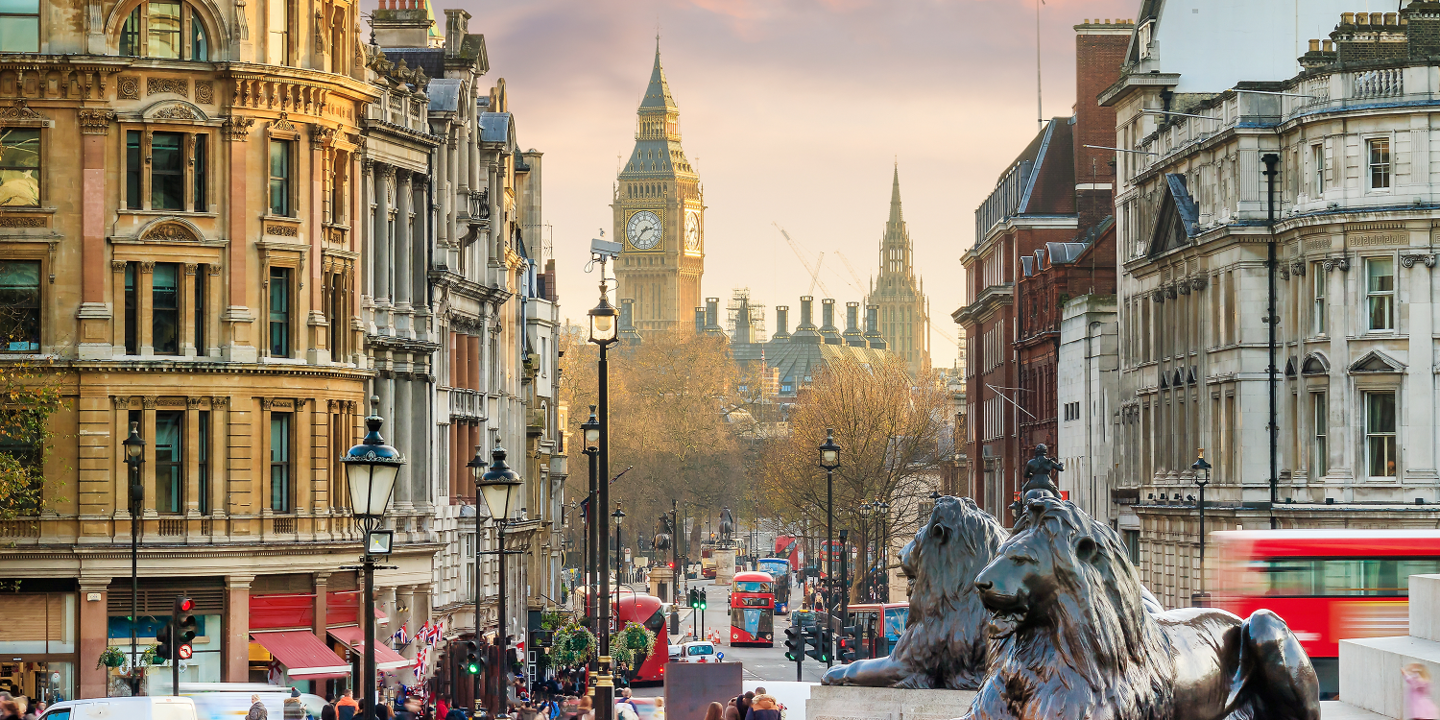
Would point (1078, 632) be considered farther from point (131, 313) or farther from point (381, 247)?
point (381, 247)

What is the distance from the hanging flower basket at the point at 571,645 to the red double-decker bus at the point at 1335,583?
22.6 metres

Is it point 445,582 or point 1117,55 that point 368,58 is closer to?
point 445,582

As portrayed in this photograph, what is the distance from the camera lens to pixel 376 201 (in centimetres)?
4941

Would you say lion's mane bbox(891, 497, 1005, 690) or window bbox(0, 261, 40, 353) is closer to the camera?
lion's mane bbox(891, 497, 1005, 690)

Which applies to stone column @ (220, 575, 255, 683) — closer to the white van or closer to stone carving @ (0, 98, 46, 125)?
stone carving @ (0, 98, 46, 125)

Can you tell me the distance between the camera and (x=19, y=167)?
3969 centimetres

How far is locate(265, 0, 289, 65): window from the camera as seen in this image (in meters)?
41.2

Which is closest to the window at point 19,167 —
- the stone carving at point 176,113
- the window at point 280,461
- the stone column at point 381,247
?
the stone carving at point 176,113

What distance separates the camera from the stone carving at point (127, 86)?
131ft

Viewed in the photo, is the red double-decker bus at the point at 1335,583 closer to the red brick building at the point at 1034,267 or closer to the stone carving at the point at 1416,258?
the stone carving at the point at 1416,258

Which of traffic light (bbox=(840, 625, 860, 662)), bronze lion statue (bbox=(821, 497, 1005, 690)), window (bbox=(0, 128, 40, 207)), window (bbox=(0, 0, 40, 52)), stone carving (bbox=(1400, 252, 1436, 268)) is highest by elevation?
window (bbox=(0, 0, 40, 52))

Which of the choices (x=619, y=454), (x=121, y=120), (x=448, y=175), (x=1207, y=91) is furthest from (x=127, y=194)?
(x=619, y=454)

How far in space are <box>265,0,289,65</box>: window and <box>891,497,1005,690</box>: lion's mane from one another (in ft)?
91.4

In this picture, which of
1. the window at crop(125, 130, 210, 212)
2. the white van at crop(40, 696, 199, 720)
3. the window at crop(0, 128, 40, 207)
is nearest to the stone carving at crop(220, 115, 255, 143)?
the window at crop(125, 130, 210, 212)
